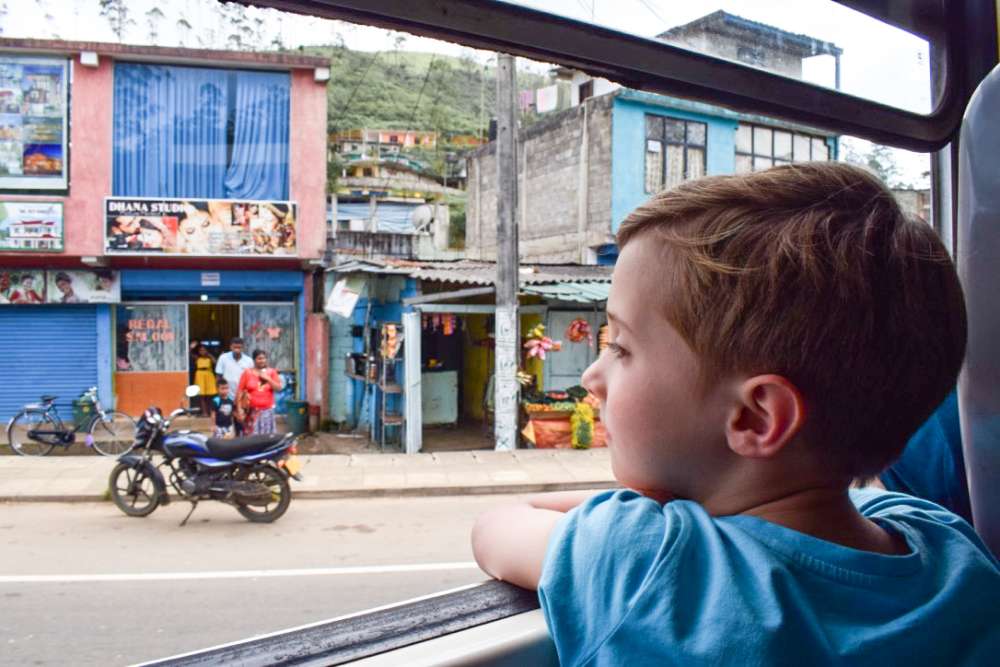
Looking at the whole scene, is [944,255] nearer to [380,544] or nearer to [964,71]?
[964,71]

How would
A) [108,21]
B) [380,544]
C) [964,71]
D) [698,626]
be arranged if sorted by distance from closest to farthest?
Result: [698,626] < [108,21] < [964,71] < [380,544]

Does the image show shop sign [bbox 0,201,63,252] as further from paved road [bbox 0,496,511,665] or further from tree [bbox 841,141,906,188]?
tree [bbox 841,141,906,188]

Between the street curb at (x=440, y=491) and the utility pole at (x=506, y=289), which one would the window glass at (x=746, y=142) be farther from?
the utility pole at (x=506, y=289)

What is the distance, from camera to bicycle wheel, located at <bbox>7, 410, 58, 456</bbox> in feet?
14.1

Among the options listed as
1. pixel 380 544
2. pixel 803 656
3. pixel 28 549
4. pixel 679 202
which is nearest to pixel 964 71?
pixel 679 202

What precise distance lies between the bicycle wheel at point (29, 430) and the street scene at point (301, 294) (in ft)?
0.21

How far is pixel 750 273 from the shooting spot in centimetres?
65

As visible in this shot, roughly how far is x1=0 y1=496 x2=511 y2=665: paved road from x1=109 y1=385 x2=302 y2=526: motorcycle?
12 centimetres

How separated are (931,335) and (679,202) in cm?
26

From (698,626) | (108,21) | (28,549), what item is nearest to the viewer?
(698,626)

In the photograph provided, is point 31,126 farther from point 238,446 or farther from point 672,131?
point 672,131

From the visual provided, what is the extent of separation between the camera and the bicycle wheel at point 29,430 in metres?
4.31

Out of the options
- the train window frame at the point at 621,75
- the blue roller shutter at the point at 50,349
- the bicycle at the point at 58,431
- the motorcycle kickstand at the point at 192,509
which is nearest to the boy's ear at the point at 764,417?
the train window frame at the point at 621,75

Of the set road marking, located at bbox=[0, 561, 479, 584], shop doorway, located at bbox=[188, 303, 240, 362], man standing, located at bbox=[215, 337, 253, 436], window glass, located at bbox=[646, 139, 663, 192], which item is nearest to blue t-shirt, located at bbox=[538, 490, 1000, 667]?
road marking, located at bbox=[0, 561, 479, 584]
